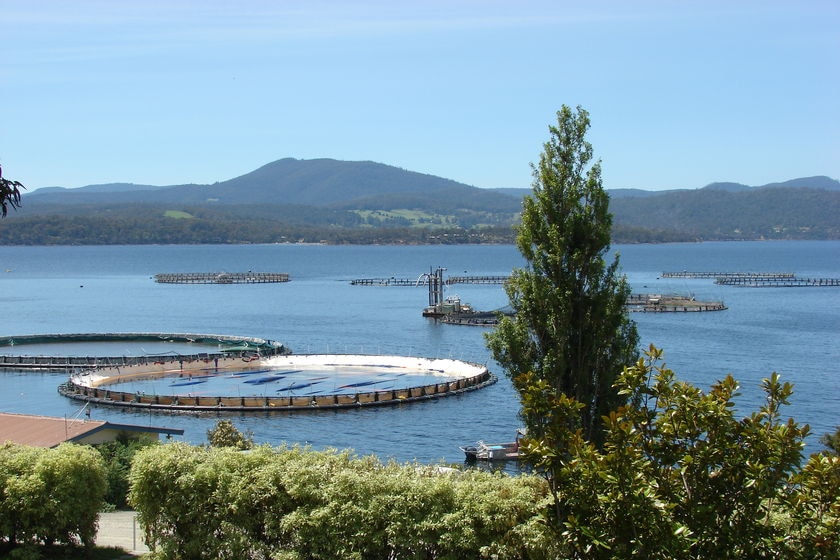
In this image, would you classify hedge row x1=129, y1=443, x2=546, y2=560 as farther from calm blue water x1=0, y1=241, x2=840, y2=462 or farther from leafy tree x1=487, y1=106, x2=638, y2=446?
calm blue water x1=0, y1=241, x2=840, y2=462

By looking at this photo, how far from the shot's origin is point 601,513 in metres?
12.3

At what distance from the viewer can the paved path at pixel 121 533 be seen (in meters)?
21.3

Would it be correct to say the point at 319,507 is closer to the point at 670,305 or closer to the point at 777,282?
the point at 670,305

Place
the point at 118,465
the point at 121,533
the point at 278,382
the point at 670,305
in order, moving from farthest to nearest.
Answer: the point at 670,305
the point at 278,382
the point at 118,465
the point at 121,533

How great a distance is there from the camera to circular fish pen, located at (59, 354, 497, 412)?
184 feet

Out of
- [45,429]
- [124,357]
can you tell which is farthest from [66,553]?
[124,357]

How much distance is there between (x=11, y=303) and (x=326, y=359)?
8925 cm

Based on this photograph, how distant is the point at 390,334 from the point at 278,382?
33718 millimetres

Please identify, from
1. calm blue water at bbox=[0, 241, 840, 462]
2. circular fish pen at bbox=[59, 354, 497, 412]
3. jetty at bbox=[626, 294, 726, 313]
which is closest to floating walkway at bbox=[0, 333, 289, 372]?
calm blue water at bbox=[0, 241, 840, 462]

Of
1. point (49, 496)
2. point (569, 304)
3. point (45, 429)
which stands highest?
point (569, 304)

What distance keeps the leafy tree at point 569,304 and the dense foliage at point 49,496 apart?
927 centimetres

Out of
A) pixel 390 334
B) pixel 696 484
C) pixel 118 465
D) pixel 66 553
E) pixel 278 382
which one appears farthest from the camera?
pixel 390 334

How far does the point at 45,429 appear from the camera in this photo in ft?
110

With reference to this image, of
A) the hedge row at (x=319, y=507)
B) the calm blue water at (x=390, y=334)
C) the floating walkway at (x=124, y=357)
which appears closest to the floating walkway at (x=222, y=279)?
the calm blue water at (x=390, y=334)
